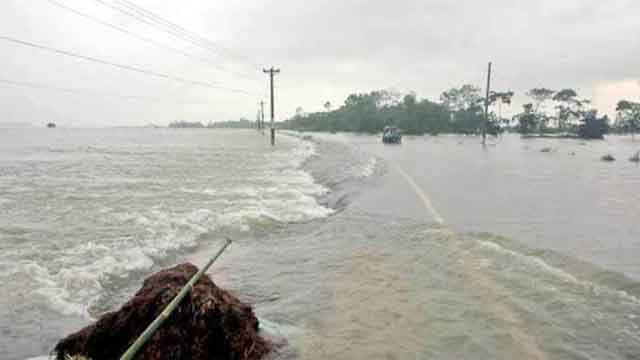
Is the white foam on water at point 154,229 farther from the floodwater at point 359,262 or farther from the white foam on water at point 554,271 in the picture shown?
the white foam on water at point 554,271

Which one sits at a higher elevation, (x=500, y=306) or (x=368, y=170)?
(x=500, y=306)

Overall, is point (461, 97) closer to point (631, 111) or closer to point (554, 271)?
point (631, 111)

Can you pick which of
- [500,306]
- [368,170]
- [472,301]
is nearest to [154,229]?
[472,301]

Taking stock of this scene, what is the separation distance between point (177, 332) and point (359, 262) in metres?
4.96

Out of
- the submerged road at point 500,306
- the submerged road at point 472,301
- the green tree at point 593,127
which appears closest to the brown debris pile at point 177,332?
the submerged road at point 472,301

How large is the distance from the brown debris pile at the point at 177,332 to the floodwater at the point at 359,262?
1.58 ft

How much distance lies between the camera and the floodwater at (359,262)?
253 inches

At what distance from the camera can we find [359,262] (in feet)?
32.6

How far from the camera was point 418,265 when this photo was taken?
962cm

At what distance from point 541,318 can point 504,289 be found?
3.86ft

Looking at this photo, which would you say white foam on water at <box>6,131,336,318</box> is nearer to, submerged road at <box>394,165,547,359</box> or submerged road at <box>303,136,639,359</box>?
submerged road at <box>303,136,639,359</box>

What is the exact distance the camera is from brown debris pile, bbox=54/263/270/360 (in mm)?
5344

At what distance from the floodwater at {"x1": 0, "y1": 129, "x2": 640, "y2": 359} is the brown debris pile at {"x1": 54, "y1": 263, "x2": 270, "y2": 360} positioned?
1.58 ft

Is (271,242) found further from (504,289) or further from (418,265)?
(504,289)
